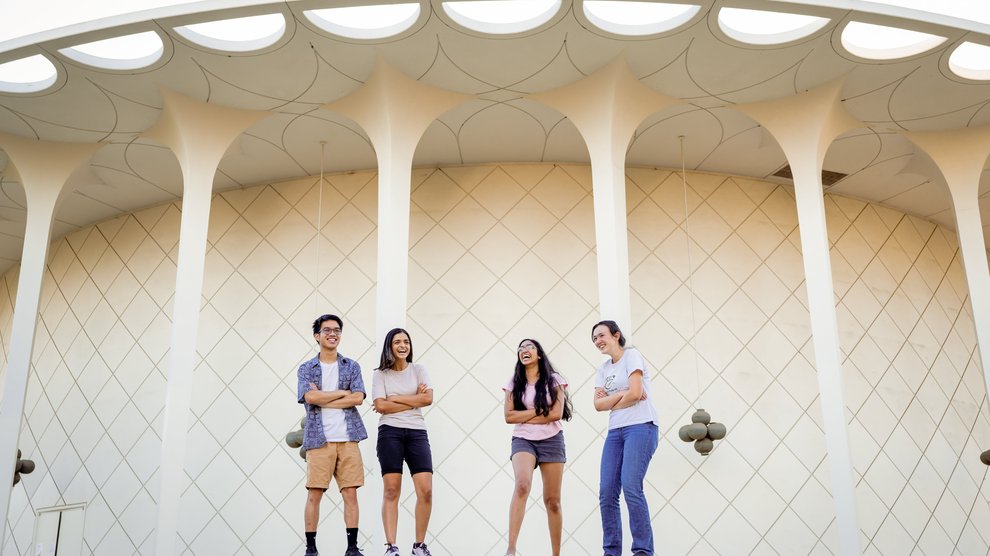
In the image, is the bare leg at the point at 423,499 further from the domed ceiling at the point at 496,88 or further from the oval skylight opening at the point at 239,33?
the oval skylight opening at the point at 239,33

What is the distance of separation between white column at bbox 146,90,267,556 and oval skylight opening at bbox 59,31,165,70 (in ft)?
1.29

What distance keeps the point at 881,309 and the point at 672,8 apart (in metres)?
4.66

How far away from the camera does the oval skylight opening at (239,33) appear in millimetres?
6562

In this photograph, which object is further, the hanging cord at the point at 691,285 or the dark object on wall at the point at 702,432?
the hanging cord at the point at 691,285

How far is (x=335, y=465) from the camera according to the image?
533 cm

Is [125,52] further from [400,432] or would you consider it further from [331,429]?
[400,432]

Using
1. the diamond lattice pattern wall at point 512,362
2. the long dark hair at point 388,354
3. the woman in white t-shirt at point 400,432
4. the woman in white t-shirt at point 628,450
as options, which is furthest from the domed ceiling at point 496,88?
the woman in white t-shirt at point 628,450

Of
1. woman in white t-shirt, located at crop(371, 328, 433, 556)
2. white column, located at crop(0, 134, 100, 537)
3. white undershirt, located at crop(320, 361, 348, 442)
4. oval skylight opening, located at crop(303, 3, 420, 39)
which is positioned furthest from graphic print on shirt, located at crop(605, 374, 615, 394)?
white column, located at crop(0, 134, 100, 537)

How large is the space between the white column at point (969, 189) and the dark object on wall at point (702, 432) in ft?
8.15

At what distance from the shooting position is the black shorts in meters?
5.27

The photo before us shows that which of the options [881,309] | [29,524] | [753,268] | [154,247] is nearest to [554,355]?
[753,268]

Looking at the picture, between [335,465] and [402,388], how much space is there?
64 centimetres

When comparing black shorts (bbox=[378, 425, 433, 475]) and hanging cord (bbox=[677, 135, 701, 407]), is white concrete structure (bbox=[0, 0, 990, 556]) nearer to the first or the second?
hanging cord (bbox=[677, 135, 701, 407])

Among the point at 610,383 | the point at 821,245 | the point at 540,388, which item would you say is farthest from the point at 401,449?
the point at 821,245
